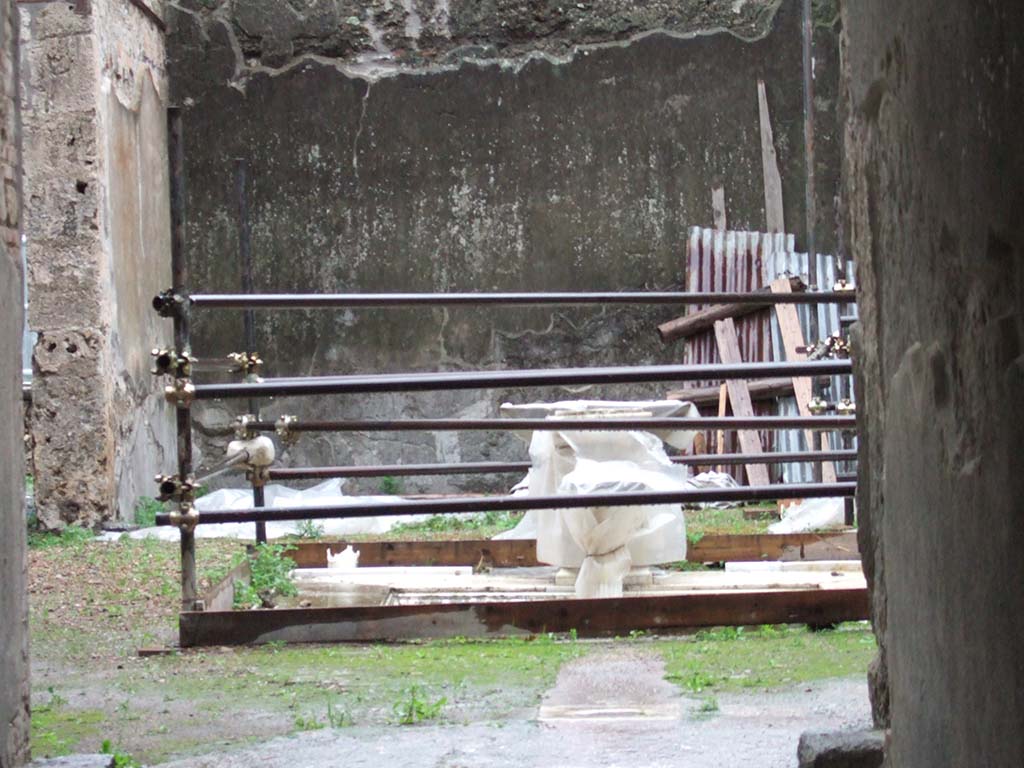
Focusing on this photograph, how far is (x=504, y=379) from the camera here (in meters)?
4.32

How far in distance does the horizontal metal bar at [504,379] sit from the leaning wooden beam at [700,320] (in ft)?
15.9

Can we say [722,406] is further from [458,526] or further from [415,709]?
[415,709]

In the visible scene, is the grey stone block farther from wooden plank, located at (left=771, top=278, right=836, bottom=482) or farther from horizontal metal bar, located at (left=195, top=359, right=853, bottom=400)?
wooden plank, located at (left=771, top=278, right=836, bottom=482)

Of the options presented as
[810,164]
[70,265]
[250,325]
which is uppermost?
[810,164]

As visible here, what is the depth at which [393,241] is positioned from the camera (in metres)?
9.97

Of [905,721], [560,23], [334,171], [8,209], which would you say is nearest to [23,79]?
[334,171]

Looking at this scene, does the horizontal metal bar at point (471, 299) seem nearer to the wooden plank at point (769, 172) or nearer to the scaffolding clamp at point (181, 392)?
the scaffolding clamp at point (181, 392)

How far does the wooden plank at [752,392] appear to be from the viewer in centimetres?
920

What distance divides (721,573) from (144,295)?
4.92m

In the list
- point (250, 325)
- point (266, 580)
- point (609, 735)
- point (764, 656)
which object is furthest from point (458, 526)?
point (609, 735)

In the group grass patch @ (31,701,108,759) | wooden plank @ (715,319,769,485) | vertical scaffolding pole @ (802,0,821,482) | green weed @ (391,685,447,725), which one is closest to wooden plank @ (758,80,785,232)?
vertical scaffolding pole @ (802,0,821,482)

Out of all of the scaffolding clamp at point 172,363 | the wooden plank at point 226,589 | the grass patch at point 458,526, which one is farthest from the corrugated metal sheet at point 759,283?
the scaffolding clamp at point 172,363

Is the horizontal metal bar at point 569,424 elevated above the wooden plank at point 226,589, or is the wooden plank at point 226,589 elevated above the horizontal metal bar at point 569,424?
the horizontal metal bar at point 569,424

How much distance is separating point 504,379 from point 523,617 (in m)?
0.73
